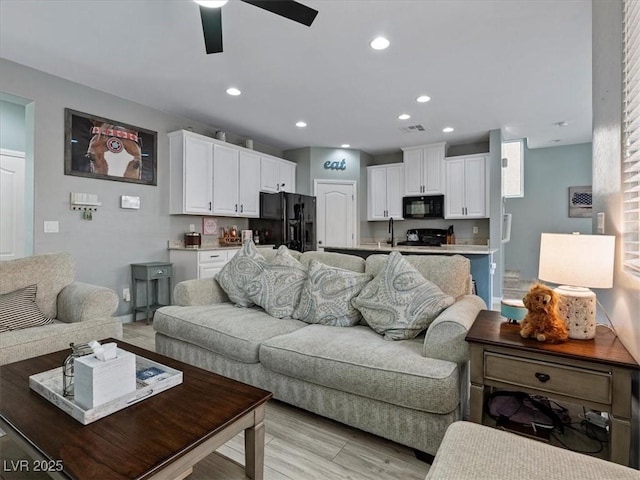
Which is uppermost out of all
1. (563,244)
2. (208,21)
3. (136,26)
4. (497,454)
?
(136,26)

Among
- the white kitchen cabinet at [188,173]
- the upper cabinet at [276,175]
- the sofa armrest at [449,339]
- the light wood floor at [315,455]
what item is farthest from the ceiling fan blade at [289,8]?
the upper cabinet at [276,175]

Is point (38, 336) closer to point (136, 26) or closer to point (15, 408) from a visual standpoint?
point (15, 408)

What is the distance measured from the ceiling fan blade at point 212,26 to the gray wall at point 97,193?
2.26 metres

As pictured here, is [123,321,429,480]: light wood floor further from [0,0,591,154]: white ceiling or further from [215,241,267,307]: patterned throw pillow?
[0,0,591,154]: white ceiling

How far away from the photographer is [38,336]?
80.6 inches

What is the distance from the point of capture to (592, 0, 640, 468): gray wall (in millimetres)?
1302

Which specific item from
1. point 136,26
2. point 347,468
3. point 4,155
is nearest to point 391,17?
point 136,26

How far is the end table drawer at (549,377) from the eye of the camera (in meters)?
1.26

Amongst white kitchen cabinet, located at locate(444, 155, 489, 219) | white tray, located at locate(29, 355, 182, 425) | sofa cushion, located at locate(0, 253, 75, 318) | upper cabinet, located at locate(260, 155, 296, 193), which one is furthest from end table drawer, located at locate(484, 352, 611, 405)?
upper cabinet, located at locate(260, 155, 296, 193)

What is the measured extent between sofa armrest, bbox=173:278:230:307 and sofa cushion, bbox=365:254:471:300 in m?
1.64

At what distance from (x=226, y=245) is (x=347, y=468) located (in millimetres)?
3969

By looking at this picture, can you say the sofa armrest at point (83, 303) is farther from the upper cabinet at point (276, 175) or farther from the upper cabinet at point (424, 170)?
the upper cabinet at point (424, 170)

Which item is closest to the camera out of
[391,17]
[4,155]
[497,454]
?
[497,454]

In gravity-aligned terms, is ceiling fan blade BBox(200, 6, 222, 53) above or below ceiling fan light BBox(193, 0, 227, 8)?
above
